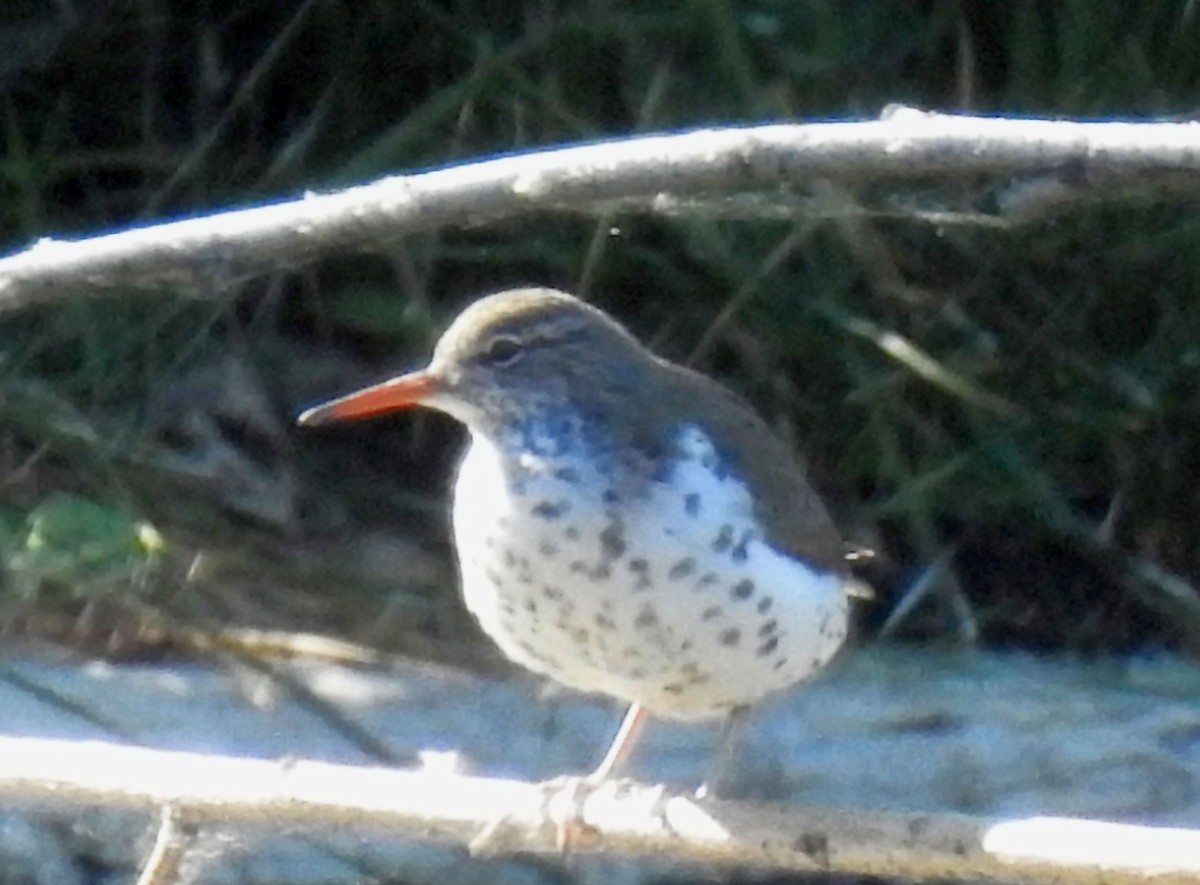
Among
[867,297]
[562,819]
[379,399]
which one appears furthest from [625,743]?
[867,297]

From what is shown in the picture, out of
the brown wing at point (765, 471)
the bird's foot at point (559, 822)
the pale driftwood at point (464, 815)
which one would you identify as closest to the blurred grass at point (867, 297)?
the brown wing at point (765, 471)

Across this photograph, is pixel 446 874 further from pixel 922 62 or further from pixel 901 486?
pixel 922 62

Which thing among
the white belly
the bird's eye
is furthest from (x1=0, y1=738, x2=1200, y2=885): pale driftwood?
the bird's eye

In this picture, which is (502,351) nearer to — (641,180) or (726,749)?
(726,749)

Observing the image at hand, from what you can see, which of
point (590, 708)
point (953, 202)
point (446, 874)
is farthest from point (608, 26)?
point (446, 874)

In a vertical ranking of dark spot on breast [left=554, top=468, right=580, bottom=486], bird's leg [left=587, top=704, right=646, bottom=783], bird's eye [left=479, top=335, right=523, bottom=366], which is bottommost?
bird's leg [left=587, top=704, right=646, bottom=783]

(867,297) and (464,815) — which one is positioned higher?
(867,297)

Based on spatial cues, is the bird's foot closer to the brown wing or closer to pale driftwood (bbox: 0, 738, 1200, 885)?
pale driftwood (bbox: 0, 738, 1200, 885)

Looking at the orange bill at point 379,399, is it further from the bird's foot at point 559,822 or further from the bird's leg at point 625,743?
the bird's leg at point 625,743
